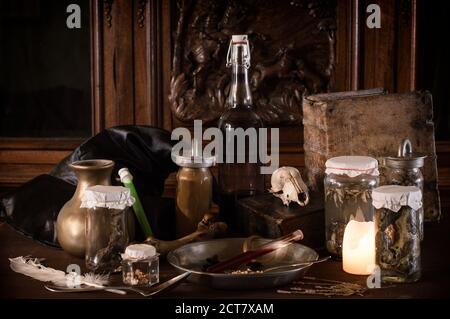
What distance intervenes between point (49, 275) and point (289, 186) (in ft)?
1.64

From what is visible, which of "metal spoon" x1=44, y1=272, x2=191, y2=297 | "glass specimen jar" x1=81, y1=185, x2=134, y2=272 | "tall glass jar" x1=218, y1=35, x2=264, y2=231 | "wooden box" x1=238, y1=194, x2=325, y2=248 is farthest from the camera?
"tall glass jar" x1=218, y1=35, x2=264, y2=231

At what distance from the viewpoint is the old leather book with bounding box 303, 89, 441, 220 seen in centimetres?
158

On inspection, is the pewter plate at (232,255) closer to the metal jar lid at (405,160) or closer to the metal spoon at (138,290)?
the metal spoon at (138,290)

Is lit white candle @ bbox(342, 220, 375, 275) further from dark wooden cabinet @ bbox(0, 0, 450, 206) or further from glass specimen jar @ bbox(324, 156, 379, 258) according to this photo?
dark wooden cabinet @ bbox(0, 0, 450, 206)

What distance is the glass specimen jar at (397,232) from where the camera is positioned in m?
1.19

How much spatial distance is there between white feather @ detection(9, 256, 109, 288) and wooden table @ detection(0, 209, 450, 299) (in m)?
0.01

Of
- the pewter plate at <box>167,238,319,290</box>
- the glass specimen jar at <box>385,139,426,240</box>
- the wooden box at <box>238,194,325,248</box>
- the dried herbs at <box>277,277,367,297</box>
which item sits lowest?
the dried herbs at <box>277,277,367,297</box>

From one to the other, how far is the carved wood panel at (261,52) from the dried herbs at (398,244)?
4.79 ft

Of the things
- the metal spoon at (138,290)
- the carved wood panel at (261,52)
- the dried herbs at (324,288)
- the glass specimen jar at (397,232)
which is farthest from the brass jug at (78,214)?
the carved wood panel at (261,52)

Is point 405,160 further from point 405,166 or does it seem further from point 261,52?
point 261,52

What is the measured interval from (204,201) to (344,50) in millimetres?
1373

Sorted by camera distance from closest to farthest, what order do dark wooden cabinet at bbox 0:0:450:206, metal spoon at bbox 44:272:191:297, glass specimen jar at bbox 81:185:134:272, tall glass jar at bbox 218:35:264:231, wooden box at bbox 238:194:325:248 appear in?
metal spoon at bbox 44:272:191:297 → glass specimen jar at bbox 81:185:134:272 → wooden box at bbox 238:194:325:248 → tall glass jar at bbox 218:35:264:231 → dark wooden cabinet at bbox 0:0:450:206

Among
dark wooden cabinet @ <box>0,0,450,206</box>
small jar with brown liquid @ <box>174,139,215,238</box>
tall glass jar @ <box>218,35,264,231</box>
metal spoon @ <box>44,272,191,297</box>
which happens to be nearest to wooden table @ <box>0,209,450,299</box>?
metal spoon @ <box>44,272,191,297</box>
